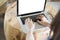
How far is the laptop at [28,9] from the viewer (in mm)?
1167

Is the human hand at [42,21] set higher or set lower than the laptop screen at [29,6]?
lower

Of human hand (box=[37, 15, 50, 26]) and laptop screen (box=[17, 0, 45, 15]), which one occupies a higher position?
laptop screen (box=[17, 0, 45, 15])

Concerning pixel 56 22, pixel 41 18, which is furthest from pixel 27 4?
pixel 56 22

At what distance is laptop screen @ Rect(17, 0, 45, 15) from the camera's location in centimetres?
116

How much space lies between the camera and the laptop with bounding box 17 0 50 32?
1.17 meters

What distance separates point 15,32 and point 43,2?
367mm

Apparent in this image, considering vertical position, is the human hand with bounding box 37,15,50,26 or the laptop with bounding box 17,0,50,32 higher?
the laptop with bounding box 17,0,50,32

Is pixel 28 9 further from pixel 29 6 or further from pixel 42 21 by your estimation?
pixel 42 21

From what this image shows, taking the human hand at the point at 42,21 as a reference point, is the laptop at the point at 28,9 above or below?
above

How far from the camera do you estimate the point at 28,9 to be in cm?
121

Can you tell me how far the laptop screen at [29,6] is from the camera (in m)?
1.16

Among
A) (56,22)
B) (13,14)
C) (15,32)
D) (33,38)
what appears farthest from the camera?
(13,14)

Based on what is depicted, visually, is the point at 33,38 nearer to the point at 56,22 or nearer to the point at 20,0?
the point at 20,0

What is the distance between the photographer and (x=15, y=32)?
47.4 inches
